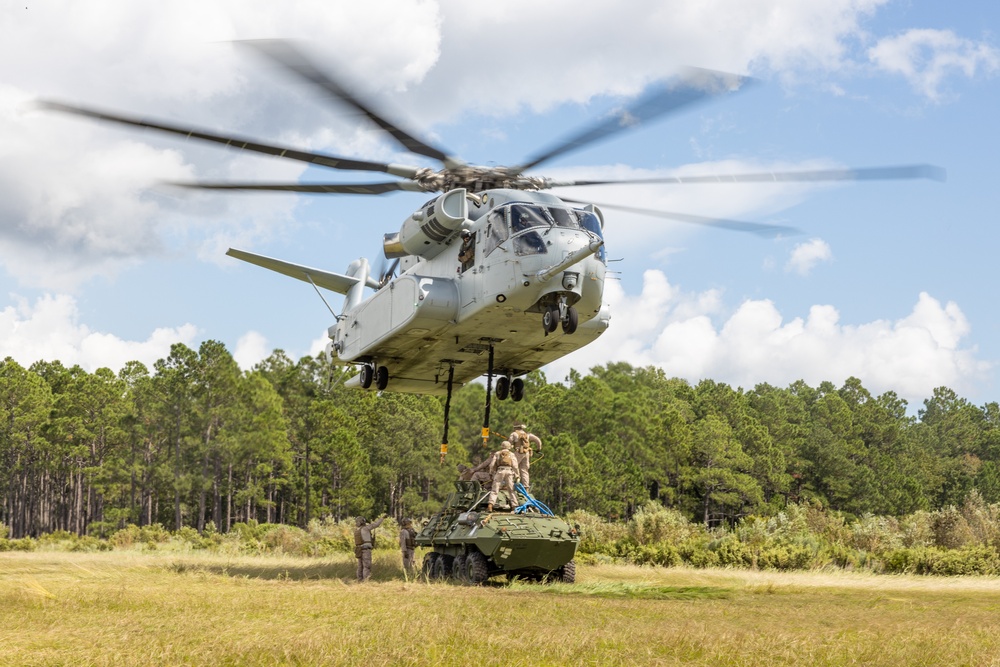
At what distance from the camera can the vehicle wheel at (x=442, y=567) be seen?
17891 mm

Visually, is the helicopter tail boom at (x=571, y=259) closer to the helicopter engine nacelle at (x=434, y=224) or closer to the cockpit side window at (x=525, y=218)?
the cockpit side window at (x=525, y=218)

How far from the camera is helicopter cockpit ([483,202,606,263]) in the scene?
1664 centimetres

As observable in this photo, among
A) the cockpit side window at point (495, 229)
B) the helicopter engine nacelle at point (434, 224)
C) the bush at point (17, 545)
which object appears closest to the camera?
the cockpit side window at point (495, 229)

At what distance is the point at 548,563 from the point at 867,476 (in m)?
48.8

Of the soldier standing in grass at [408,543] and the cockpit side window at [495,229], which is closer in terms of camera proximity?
the cockpit side window at [495,229]

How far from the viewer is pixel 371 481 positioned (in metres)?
56.8

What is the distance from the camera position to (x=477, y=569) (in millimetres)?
16750

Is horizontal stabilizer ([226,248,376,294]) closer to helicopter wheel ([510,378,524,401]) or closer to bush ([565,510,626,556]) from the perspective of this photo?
helicopter wheel ([510,378,524,401])

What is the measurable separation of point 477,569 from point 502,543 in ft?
2.77

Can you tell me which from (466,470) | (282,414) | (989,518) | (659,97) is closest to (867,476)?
(989,518)

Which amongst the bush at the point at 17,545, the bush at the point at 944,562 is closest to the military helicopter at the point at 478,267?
the bush at the point at 944,562

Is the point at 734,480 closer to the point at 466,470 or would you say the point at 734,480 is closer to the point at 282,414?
the point at 282,414

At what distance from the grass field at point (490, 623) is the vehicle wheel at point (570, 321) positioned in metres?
4.42

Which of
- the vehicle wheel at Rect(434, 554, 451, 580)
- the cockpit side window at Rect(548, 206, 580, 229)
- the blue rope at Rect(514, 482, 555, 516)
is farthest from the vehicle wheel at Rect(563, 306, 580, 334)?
the vehicle wheel at Rect(434, 554, 451, 580)
